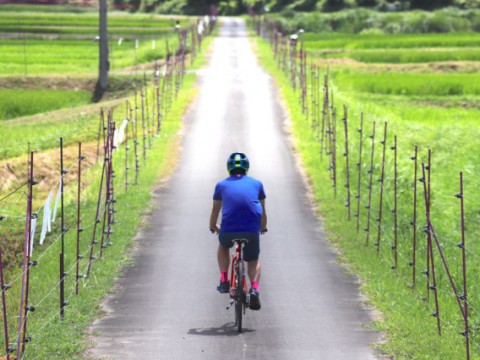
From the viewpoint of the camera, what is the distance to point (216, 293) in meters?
14.9

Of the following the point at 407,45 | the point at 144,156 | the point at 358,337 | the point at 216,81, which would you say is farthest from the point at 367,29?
the point at 358,337

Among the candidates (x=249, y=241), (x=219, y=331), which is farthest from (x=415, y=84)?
(x=219, y=331)

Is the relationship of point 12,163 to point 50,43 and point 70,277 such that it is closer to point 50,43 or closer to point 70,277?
point 70,277

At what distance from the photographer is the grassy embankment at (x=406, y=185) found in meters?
13.4

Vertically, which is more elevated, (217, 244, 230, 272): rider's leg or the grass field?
(217, 244, 230, 272): rider's leg

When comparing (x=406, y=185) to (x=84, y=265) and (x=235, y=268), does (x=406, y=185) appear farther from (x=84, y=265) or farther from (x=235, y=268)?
(x=235, y=268)

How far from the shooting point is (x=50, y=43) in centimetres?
6688

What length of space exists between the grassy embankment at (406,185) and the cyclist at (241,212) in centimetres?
169

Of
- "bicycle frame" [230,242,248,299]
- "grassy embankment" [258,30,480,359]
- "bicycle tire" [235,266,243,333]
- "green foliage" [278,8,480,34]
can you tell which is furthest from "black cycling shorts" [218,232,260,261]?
"green foliage" [278,8,480,34]

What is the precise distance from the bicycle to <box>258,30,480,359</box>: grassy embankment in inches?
64.8

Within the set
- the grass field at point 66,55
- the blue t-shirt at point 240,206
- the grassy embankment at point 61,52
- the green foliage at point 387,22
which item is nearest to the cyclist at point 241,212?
the blue t-shirt at point 240,206

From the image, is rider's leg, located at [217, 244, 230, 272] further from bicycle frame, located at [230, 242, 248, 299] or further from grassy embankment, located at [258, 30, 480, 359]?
grassy embankment, located at [258, 30, 480, 359]

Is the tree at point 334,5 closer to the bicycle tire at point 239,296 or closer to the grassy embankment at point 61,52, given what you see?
the grassy embankment at point 61,52

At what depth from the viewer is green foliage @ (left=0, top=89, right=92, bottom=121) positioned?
4175 centimetres
